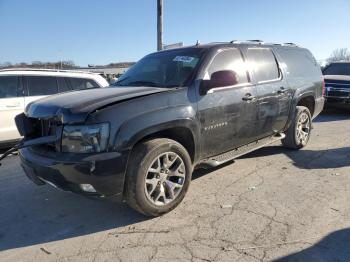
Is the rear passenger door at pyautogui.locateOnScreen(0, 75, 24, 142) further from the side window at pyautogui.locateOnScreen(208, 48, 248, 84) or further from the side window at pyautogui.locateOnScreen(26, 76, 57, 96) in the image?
the side window at pyautogui.locateOnScreen(208, 48, 248, 84)

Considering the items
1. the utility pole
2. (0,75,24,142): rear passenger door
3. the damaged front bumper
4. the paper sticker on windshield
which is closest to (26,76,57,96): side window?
(0,75,24,142): rear passenger door

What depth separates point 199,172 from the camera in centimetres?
554

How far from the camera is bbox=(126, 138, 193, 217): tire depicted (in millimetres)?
3724

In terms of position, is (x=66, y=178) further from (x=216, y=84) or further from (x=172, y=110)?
(x=216, y=84)

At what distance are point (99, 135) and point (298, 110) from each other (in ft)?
13.6

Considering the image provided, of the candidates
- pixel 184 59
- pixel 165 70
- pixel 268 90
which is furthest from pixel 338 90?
pixel 165 70

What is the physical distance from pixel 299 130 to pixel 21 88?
5371mm

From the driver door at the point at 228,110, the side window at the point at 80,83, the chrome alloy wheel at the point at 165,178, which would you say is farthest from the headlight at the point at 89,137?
the side window at the point at 80,83

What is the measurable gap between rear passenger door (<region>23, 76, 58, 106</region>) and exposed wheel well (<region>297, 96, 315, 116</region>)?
16.3 ft

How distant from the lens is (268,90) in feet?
18.0

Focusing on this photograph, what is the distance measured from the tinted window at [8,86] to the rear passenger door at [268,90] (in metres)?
4.55

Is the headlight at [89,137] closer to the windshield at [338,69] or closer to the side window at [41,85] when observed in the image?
the side window at [41,85]

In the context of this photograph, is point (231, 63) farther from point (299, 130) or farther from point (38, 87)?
point (38, 87)

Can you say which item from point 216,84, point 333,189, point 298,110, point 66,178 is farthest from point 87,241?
point 298,110
